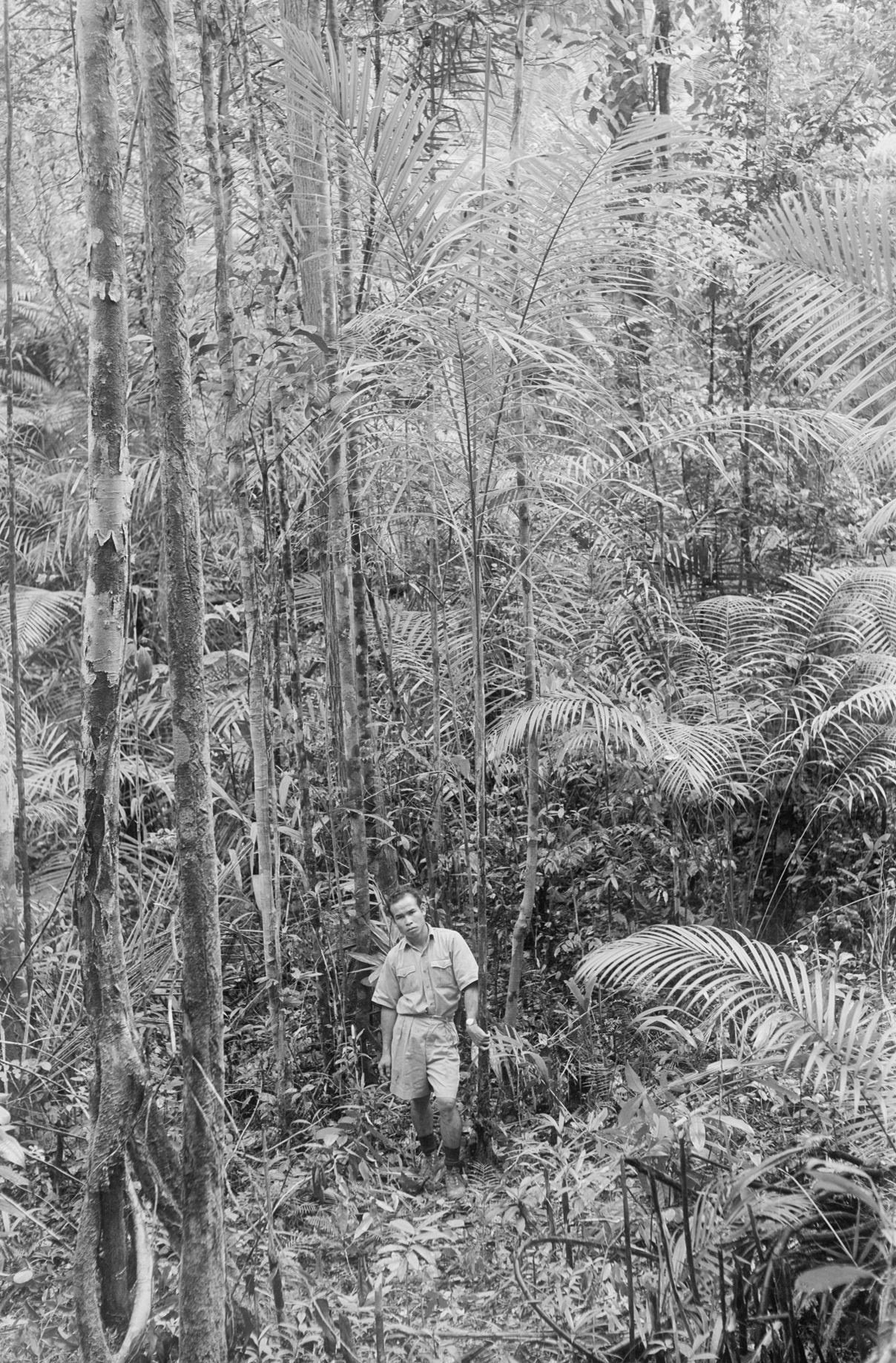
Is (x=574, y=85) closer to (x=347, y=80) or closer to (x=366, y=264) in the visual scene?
(x=366, y=264)

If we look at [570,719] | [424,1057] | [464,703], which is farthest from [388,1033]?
[464,703]

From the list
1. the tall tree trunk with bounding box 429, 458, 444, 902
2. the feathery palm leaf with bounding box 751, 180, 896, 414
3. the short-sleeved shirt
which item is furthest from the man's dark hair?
the feathery palm leaf with bounding box 751, 180, 896, 414

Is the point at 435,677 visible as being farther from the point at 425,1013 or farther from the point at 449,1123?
the point at 449,1123

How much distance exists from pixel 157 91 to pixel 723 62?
6.30m

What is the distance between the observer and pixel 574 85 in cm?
760

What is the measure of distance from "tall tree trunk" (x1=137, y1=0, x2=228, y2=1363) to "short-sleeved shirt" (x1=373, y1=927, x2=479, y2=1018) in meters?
1.93

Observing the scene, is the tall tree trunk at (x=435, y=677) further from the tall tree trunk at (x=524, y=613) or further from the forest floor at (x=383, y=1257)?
the forest floor at (x=383, y=1257)

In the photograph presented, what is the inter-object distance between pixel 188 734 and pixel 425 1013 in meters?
2.31

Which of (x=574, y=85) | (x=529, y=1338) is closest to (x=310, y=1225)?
(x=529, y=1338)

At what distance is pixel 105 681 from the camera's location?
7.63ft

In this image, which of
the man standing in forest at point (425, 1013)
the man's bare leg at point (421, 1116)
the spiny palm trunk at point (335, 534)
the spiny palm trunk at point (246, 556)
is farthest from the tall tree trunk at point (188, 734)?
the man's bare leg at point (421, 1116)

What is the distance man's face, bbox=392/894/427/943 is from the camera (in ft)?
13.6

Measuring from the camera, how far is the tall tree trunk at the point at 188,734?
2.22 metres

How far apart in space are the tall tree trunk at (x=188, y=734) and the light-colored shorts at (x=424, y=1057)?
1967 millimetres
